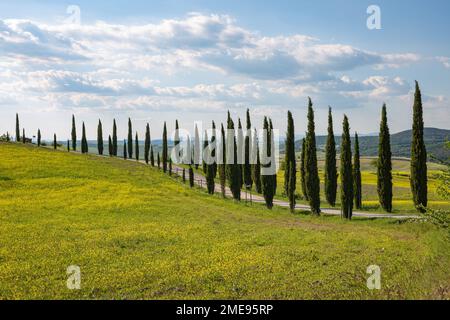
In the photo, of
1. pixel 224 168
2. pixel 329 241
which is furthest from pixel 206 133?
pixel 329 241

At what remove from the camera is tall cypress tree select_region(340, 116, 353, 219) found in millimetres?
51812

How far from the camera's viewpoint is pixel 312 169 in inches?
2185

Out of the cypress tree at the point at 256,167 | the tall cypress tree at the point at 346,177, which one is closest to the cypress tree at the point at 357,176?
the tall cypress tree at the point at 346,177

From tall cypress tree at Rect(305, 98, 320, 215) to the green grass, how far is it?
8.41 m

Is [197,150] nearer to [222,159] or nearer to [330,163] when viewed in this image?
[222,159]

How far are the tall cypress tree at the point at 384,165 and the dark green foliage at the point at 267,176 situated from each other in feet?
49.8

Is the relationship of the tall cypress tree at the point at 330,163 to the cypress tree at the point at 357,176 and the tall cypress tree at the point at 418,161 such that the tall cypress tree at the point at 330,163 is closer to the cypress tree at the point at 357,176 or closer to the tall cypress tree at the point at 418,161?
the cypress tree at the point at 357,176

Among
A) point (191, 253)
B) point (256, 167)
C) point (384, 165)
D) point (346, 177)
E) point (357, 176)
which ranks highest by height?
point (384, 165)

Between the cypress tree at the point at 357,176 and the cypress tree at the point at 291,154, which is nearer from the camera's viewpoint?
the cypress tree at the point at 291,154

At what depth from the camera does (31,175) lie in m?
60.5

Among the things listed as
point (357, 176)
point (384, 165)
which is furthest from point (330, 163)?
point (384, 165)

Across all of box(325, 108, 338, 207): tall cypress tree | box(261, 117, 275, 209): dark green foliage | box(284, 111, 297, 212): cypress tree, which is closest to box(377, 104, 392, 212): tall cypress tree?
box(325, 108, 338, 207): tall cypress tree

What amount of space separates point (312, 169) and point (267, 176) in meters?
8.91

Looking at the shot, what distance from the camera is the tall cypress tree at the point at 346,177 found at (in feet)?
170
